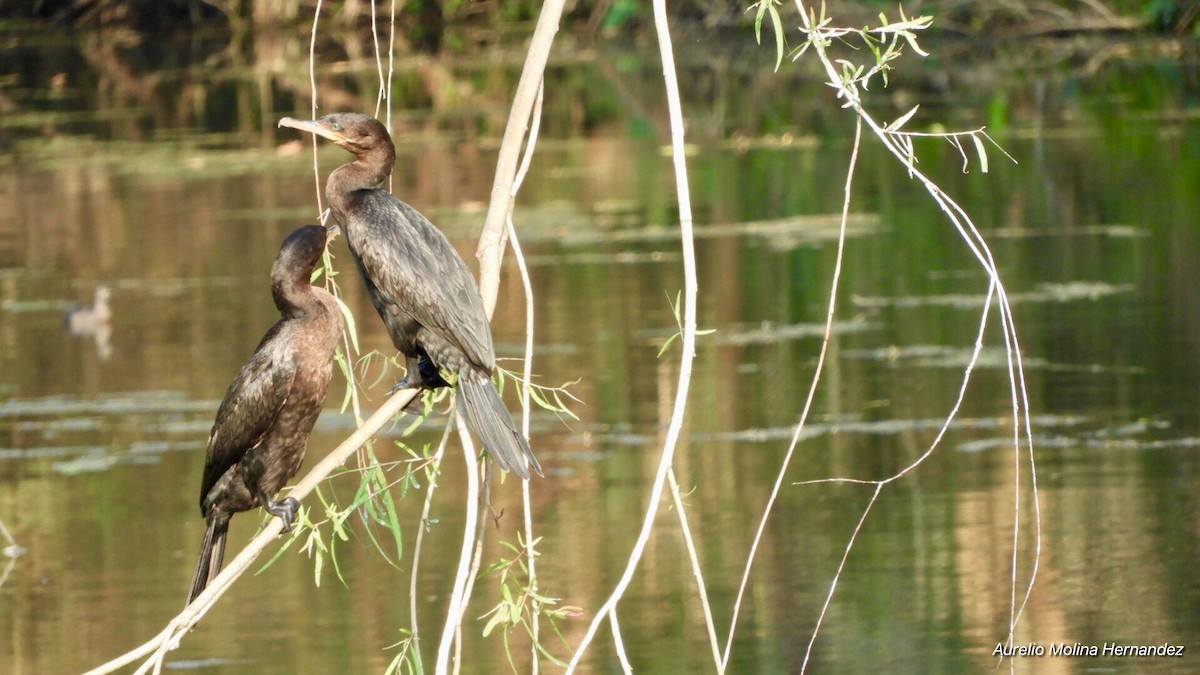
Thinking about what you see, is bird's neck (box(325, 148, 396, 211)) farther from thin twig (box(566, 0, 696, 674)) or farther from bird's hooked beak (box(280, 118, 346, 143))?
thin twig (box(566, 0, 696, 674))

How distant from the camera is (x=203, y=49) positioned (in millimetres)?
33031

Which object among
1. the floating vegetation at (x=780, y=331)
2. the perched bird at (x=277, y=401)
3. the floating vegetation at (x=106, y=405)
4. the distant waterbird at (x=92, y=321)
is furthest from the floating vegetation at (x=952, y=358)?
the perched bird at (x=277, y=401)

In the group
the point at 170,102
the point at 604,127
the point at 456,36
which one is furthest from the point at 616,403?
the point at 456,36

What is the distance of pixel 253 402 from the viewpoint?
11.4 feet

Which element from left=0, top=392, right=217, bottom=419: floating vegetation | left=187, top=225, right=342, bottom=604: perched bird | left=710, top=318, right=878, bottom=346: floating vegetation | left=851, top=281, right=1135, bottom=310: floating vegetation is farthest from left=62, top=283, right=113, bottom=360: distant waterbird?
left=187, top=225, right=342, bottom=604: perched bird

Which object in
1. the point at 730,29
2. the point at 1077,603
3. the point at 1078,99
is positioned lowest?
the point at 1077,603

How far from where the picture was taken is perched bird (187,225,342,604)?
335 centimetres

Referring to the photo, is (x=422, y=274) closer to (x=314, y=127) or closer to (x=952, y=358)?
(x=314, y=127)

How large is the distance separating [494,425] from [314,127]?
24.4 inches

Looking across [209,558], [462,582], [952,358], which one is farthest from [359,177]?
[952,358]

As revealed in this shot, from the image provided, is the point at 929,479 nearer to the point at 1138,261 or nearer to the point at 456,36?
the point at 1138,261

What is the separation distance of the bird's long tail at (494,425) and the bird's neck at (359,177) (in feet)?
1.48

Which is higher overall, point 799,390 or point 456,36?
point 456,36

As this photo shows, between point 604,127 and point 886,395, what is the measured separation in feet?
37.5
